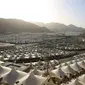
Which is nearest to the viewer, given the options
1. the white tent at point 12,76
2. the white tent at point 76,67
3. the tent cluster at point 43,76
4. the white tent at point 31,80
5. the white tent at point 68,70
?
the white tent at point 31,80

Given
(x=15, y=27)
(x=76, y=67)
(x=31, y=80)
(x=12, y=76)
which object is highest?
(x=31, y=80)

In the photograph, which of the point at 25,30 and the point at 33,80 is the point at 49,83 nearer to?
the point at 33,80

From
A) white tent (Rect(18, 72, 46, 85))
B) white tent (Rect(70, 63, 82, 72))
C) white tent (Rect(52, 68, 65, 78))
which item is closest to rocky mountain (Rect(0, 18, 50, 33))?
white tent (Rect(70, 63, 82, 72))

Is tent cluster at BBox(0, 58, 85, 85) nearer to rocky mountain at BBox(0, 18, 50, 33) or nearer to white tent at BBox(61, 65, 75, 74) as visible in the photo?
white tent at BBox(61, 65, 75, 74)

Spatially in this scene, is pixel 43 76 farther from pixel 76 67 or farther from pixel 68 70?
pixel 76 67

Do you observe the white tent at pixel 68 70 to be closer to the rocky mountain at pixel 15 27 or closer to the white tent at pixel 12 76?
the white tent at pixel 12 76

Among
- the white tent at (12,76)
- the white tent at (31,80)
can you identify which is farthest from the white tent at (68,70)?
the white tent at (31,80)

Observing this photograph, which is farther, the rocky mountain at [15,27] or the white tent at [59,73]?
the rocky mountain at [15,27]

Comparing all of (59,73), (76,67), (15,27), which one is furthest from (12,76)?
(15,27)
